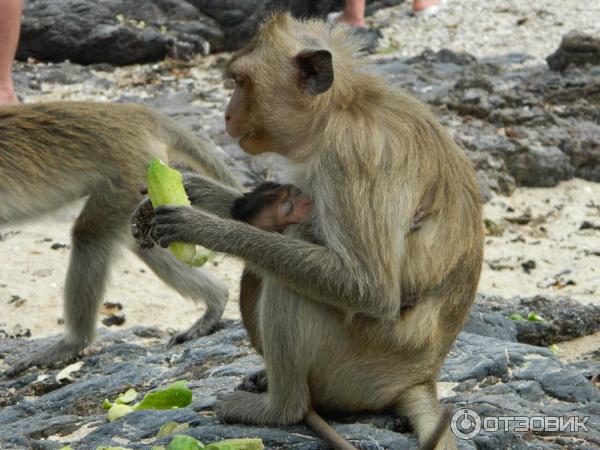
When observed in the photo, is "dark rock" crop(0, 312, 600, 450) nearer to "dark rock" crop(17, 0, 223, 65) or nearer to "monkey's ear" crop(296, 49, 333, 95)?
"monkey's ear" crop(296, 49, 333, 95)

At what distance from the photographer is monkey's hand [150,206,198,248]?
4.04 meters

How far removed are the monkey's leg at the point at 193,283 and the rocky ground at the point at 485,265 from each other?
37 centimetres

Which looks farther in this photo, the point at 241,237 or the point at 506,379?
the point at 506,379

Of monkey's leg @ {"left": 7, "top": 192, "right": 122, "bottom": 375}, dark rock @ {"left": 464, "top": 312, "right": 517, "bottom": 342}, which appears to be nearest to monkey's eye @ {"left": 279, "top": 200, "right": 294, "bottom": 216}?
dark rock @ {"left": 464, "top": 312, "right": 517, "bottom": 342}

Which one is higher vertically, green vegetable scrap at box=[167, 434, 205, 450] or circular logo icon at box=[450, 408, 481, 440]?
green vegetable scrap at box=[167, 434, 205, 450]

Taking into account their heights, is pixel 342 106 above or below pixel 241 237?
above

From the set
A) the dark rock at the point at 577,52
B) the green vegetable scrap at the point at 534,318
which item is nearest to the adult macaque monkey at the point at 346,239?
the green vegetable scrap at the point at 534,318

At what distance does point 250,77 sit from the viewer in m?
4.16

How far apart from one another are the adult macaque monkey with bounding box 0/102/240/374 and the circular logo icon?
2.91 m

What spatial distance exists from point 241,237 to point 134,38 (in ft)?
29.2

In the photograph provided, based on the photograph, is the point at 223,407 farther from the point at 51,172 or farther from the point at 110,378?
the point at 51,172

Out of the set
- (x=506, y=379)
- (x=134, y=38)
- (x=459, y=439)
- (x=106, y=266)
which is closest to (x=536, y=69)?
(x=134, y=38)

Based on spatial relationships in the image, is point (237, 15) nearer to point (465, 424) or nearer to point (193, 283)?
point (193, 283)

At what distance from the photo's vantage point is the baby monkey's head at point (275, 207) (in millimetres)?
4180
